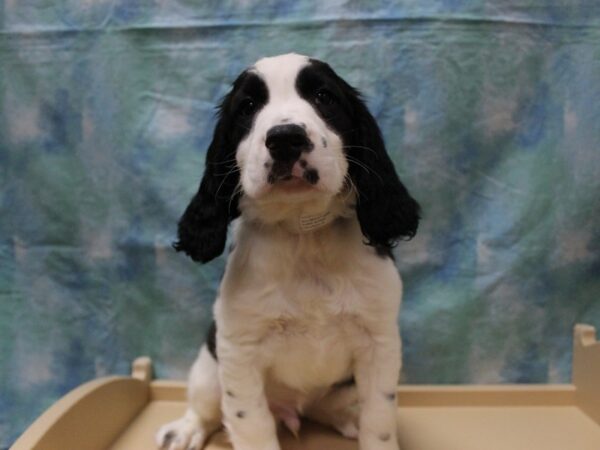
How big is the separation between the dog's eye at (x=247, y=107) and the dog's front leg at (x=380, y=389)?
0.71 meters

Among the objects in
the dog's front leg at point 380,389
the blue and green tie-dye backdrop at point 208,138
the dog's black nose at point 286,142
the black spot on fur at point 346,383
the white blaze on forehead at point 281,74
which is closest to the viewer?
the dog's black nose at point 286,142

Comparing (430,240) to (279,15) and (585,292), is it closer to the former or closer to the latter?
(585,292)

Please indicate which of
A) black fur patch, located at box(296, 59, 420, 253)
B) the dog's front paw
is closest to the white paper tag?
black fur patch, located at box(296, 59, 420, 253)

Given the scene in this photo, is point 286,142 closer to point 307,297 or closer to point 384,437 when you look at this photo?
point 307,297

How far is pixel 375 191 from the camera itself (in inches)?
66.2

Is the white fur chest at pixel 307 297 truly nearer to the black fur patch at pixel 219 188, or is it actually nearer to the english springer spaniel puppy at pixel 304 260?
the english springer spaniel puppy at pixel 304 260

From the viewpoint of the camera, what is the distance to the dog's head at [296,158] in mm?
1483

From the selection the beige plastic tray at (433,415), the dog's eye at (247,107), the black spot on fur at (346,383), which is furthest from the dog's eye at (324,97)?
the beige plastic tray at (433,415)

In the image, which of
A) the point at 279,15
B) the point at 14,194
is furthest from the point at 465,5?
the point at 14,194

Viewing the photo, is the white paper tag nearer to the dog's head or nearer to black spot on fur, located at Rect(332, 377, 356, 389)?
the dog's head

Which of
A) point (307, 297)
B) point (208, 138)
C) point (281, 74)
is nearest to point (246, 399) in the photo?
point (307, 297)

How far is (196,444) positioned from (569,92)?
72.2 inches

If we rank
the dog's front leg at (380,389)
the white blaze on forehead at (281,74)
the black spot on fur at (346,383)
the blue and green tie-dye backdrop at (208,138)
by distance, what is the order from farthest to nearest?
1. the blue and green tie-dye backdrop at (208,138)
2. the black spot on fur at (346,383)
3. the dog's front leg at (380,389)
4. the white blaze on forehead at (281,74)

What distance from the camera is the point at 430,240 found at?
2398 millimetres
